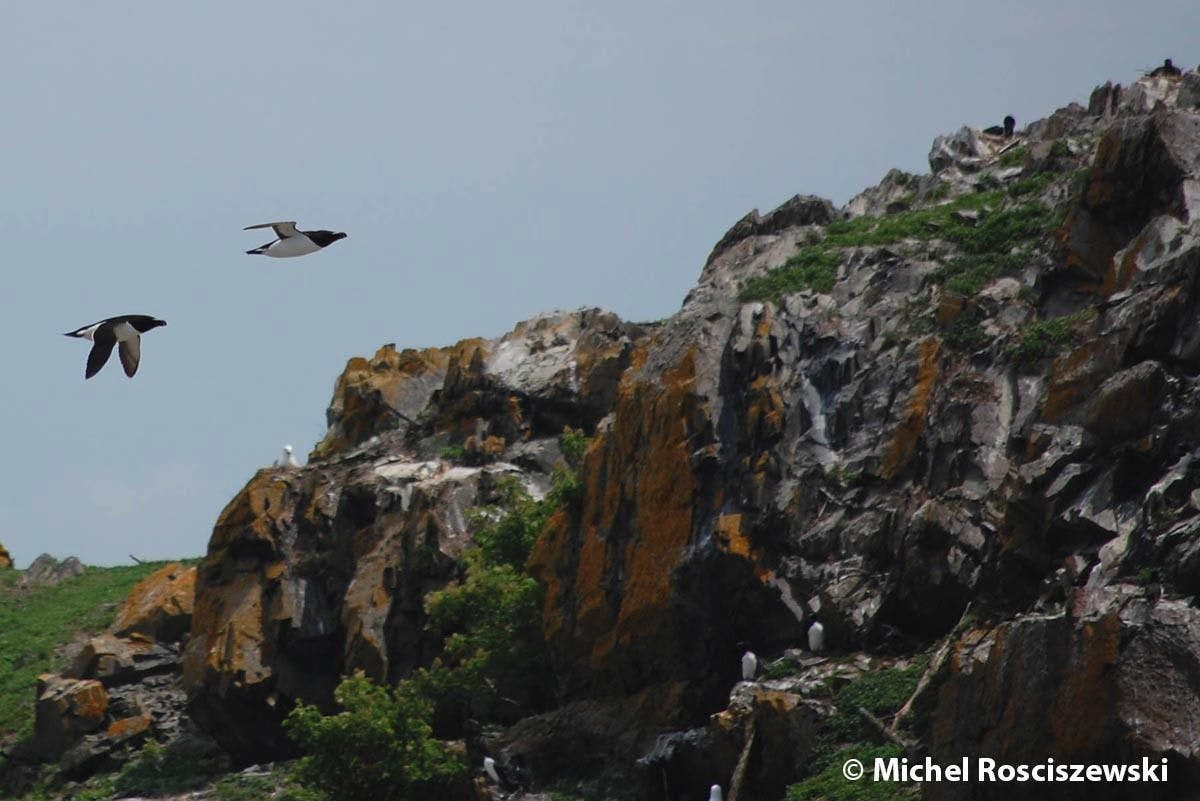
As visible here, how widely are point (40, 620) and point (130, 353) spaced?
118ft

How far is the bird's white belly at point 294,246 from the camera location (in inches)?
997

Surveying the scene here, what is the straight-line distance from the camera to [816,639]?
101 feet

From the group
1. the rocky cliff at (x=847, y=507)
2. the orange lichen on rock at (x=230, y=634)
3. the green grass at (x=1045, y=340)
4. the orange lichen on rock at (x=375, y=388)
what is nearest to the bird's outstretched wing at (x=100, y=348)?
the rocky cliff at (x=847, y=507)

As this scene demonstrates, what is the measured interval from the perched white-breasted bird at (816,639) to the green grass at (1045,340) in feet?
18.1

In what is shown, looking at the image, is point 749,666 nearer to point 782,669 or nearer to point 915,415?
point 782,669

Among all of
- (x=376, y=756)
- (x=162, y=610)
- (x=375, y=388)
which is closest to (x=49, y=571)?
(x=162, y=610)

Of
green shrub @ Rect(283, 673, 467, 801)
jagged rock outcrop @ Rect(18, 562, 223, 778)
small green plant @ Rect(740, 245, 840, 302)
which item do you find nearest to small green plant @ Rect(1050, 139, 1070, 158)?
small green plant @ Rect(740, 245, 840, 302)

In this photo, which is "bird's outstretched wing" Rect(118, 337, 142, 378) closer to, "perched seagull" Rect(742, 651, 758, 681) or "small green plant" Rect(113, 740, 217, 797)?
"perched seagull" Rect(742, 651, 758, 681)

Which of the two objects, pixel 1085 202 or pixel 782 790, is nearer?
pixel 782 790

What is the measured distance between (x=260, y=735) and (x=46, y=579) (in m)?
21.4

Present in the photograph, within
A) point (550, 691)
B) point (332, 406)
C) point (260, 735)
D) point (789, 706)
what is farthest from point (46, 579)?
point (789, 706)

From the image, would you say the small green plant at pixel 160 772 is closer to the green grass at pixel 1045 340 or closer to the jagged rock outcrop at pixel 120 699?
the jagged rock outcrop at pixel 120 699

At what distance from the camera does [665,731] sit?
32.7 meters

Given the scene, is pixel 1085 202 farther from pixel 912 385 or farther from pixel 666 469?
pixel 666 469
